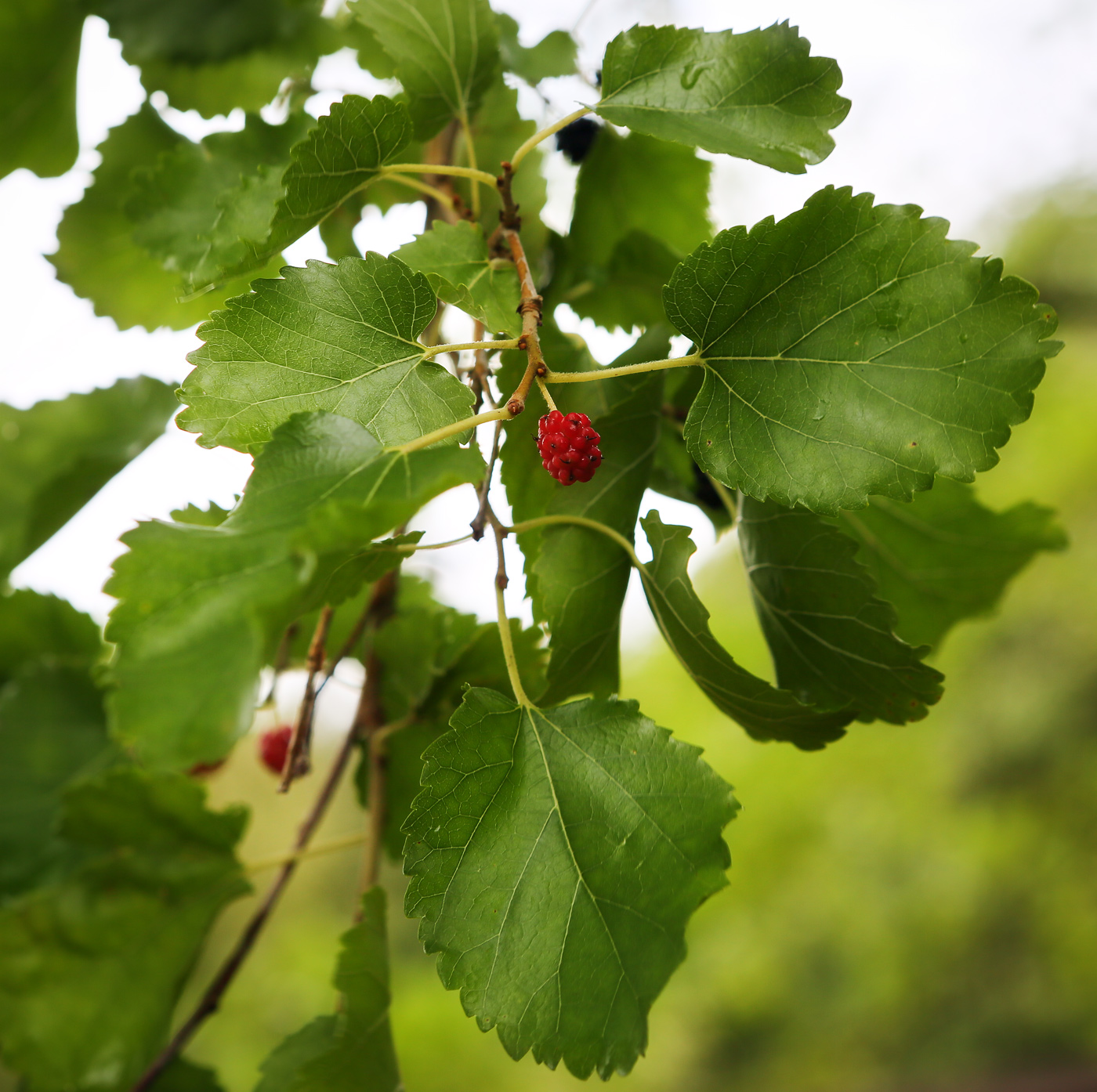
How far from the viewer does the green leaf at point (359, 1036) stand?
0.38m

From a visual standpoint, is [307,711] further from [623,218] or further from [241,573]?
[623,218]

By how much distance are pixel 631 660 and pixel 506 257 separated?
2456 millimetres

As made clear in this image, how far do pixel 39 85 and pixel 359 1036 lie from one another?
25.4 inches

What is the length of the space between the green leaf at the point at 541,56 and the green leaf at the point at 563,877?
41 centimetres

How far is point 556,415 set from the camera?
1.01 ft

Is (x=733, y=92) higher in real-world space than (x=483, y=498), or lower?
higher

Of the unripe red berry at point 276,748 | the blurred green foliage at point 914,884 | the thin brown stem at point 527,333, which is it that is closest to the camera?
the thin brown stem at point 527,333

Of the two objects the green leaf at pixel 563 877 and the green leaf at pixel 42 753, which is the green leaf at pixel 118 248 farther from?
the green leaf at pixel 563 877

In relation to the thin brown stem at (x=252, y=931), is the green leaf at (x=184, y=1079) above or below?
below

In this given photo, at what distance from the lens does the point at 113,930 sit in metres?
0.51

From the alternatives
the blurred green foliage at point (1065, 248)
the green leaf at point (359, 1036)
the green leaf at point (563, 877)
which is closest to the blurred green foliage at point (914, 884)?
the blurred green foliage at point (1065, 248)

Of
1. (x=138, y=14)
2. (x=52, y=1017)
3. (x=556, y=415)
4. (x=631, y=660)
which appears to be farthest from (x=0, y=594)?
(x=631, y=660)

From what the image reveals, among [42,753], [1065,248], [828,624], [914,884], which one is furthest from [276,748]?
[1065,248]

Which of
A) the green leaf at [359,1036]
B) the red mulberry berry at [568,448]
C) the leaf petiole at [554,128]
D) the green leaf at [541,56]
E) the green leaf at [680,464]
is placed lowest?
the green leaf at [359,1036]
